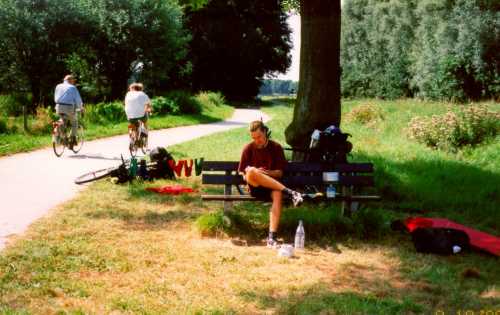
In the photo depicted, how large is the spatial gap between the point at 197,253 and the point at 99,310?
1955 millimetres

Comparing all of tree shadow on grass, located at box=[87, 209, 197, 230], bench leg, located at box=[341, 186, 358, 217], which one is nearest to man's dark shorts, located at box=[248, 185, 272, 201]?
bench leg, located at box=[341, 186, 358, 217]

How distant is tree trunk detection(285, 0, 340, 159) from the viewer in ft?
31.1

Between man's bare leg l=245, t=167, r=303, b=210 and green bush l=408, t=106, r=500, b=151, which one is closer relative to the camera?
man's bare leg l=245, t=167, r=303, b=210

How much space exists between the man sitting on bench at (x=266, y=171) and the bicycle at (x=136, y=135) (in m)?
7.37

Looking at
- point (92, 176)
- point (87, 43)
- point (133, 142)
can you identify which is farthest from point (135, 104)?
point (87, 43)

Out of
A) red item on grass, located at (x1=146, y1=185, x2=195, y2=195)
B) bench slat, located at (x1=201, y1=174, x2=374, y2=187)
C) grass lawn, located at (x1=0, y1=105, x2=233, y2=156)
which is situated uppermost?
bench slat, located at (x1=201, y1=174, x2=374, y2=187)

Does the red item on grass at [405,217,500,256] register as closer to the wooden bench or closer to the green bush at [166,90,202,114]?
the wooden bench

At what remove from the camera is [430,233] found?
715cm

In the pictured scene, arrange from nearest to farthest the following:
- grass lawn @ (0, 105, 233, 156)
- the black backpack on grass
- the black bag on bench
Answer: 1. the black backpack on grass
2. the black bag on bench
3. grass lawn @ (0, 105, 233, 156)

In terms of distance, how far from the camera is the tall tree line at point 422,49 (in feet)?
109

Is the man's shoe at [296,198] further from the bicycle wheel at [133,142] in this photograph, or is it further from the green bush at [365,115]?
the green bush at [365,115]

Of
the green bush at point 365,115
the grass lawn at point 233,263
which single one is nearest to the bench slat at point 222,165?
the grass lawn at point 233,263

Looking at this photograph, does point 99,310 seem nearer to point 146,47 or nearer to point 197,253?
point 197,253

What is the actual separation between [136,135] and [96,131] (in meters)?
5.20
